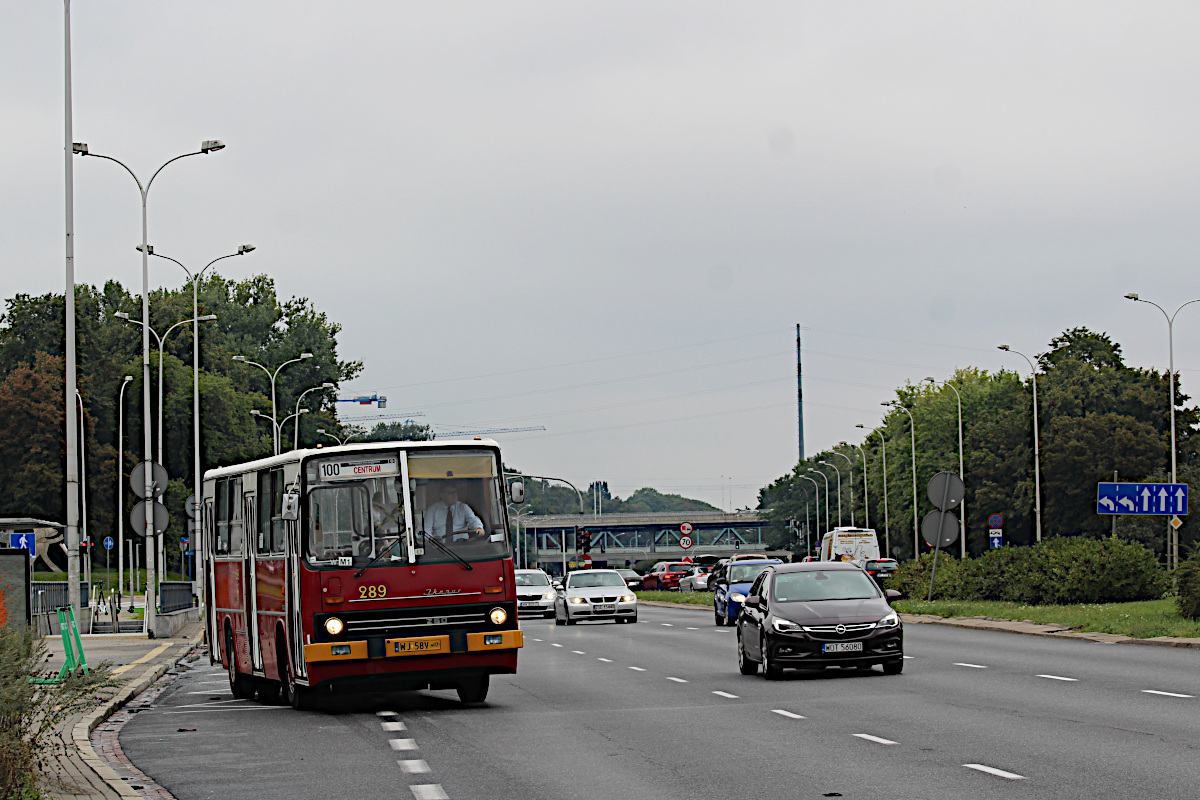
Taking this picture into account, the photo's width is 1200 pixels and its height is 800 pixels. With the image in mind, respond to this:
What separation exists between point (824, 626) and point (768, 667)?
0.95 meters

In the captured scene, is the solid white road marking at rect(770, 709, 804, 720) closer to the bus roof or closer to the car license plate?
the car license plate

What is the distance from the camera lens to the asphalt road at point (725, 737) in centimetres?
1069

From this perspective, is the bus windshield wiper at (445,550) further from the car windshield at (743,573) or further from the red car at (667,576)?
the red car at (667,576)

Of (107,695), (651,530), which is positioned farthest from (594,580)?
(651,530)

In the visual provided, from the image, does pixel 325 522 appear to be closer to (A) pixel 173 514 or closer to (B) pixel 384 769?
(B) pixel 384 769

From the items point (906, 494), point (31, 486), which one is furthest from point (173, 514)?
point (906, 494)

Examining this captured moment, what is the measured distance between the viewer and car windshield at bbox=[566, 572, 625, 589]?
42000mm

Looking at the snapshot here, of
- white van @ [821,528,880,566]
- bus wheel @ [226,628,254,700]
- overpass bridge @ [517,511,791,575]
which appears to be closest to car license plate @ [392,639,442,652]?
bus wheel @ [226,628,254,700]

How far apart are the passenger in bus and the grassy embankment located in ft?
41.3

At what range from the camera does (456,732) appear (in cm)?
1474

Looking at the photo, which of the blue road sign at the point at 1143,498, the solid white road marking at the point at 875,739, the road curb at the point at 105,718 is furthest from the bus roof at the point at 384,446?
the blue road sign at the point at 1143,498

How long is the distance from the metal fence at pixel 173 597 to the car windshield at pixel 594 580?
34.5ft

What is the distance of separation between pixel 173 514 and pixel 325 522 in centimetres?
7701

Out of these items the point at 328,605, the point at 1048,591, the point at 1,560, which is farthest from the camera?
the point at 1048,591
